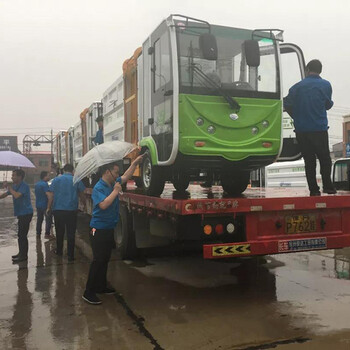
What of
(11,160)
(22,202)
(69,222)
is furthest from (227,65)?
(11,160)

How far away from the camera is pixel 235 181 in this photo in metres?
6.01

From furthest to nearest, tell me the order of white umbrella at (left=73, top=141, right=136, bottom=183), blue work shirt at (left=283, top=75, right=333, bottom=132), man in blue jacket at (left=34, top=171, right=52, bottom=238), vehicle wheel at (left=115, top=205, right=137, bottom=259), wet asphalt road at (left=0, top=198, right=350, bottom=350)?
man in blue jacket at (left=34, top=171, right=52, bottom=238)
vehicle wheel at (left=115, top=205, right=137, bottom=259)
blue work shirt at (left=283, top=75, right=333, bottom=132)
white umbrella at (left=73, top=141, right=136, bottom=183)
wet asphalt road at (left=0, top=198, right=350, bottom=350)

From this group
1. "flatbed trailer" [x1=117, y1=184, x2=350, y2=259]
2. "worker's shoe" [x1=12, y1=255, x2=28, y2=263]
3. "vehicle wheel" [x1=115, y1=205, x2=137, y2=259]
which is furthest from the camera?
"worker's shoe" [x1=12, y1=255, x2=28, y2=263]

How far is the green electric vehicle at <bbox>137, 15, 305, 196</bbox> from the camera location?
478 cm

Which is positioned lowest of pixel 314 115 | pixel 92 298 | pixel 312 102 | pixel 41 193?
pixel 92 298

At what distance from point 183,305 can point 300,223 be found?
162 centimetres

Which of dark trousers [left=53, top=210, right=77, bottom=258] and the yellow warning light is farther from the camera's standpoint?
dark trousers [left=53, top=210, right=77, bottom=258]

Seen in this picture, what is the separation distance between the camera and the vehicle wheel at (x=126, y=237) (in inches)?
255

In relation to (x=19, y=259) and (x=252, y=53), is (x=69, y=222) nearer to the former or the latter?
(x=19, y=259)

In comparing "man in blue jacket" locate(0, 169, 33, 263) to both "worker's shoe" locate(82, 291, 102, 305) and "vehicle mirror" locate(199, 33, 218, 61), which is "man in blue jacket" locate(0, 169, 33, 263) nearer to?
"worker's shoe" locate(82, 291, 102, 305)

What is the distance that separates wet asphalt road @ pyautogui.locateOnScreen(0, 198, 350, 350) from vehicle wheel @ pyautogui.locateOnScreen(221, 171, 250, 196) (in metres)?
1.21

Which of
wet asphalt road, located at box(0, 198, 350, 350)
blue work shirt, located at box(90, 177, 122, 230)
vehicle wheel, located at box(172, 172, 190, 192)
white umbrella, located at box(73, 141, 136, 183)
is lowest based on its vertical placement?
wet asphalt road, located at box(0, 198, 350, 350)

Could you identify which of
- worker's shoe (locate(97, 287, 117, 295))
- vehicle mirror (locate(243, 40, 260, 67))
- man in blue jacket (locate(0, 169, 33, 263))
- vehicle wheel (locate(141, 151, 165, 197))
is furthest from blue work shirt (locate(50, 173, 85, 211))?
vehicle mirror (locate(243, 40, 260, 67))

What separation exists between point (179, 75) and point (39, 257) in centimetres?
452
